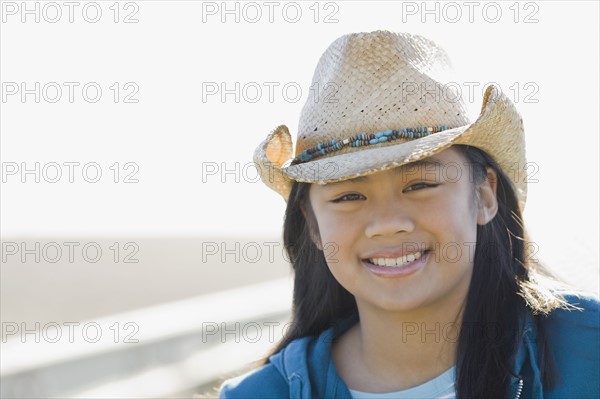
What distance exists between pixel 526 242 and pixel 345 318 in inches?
26.6

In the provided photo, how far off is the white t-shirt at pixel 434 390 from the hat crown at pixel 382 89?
74cm

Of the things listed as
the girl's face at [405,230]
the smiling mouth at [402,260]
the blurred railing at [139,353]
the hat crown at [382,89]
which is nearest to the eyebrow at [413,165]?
the girl's face at [405,230]

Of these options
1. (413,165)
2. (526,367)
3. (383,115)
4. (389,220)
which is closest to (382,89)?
(383,115)

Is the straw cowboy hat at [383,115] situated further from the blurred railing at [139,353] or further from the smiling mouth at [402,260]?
the blurred railing at [139,353]

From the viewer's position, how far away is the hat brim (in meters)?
2.47

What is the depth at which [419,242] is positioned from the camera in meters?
2.60

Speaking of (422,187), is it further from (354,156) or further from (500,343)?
(500,343)

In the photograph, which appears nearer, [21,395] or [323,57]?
[323,57]

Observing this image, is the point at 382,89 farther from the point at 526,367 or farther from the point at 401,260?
the point at 526,367

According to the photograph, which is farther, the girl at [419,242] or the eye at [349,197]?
the eye at [349,197]

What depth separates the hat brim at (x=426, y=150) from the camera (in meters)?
2.47

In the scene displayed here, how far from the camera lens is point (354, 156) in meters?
2.55

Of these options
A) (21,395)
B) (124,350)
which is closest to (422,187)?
(21,395)

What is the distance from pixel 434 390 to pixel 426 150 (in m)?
0.73
